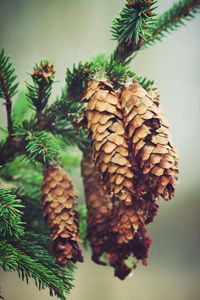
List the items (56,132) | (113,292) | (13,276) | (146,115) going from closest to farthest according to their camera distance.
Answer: (146,115)
(56,132)
(13,276)
(113,292)

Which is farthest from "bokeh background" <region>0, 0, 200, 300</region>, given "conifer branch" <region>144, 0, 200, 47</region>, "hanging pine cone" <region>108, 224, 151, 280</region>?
"hanging pine cone" <region>108, 224, 151, 280</region>

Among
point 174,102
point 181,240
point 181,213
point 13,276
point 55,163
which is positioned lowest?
point 13,276

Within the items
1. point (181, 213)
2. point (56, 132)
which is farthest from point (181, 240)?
point (56, 132)

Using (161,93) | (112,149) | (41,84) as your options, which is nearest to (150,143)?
(112,149)

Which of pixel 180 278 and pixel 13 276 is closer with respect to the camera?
pixel 13 276

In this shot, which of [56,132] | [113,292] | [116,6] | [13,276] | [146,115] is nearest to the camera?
[146,115]

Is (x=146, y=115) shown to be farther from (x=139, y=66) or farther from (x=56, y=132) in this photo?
(x=139, y=66)

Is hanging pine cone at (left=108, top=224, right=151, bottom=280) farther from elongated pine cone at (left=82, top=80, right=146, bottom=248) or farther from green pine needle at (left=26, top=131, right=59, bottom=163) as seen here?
green pine needle at (left=26, top=131, right=59, bottom=163)
